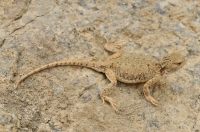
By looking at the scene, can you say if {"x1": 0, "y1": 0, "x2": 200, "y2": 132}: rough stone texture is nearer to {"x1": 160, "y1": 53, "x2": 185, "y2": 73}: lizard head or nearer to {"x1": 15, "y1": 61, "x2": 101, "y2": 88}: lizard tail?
{"x1": 15, "y1": 61, "x2": 101, "y2": 88}: lizard tail

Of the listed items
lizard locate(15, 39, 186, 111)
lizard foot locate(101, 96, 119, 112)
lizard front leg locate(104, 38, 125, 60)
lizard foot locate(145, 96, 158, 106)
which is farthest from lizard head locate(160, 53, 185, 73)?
lizard foot locate(101, 96, 119, 112)

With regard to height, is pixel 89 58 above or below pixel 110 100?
above

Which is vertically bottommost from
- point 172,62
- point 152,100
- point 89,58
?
point 152,100

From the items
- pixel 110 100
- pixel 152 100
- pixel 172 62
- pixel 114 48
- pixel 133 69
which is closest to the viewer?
pixel 110 100

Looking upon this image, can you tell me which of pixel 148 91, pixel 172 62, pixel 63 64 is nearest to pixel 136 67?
pixel 148 91

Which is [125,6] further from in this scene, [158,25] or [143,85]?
[143,85]

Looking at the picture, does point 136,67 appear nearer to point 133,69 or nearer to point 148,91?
point 133,69

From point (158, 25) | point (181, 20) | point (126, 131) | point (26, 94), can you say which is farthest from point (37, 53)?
point (181, 20)

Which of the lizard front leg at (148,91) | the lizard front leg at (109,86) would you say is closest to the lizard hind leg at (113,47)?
the lizard front leg at (109,86)
